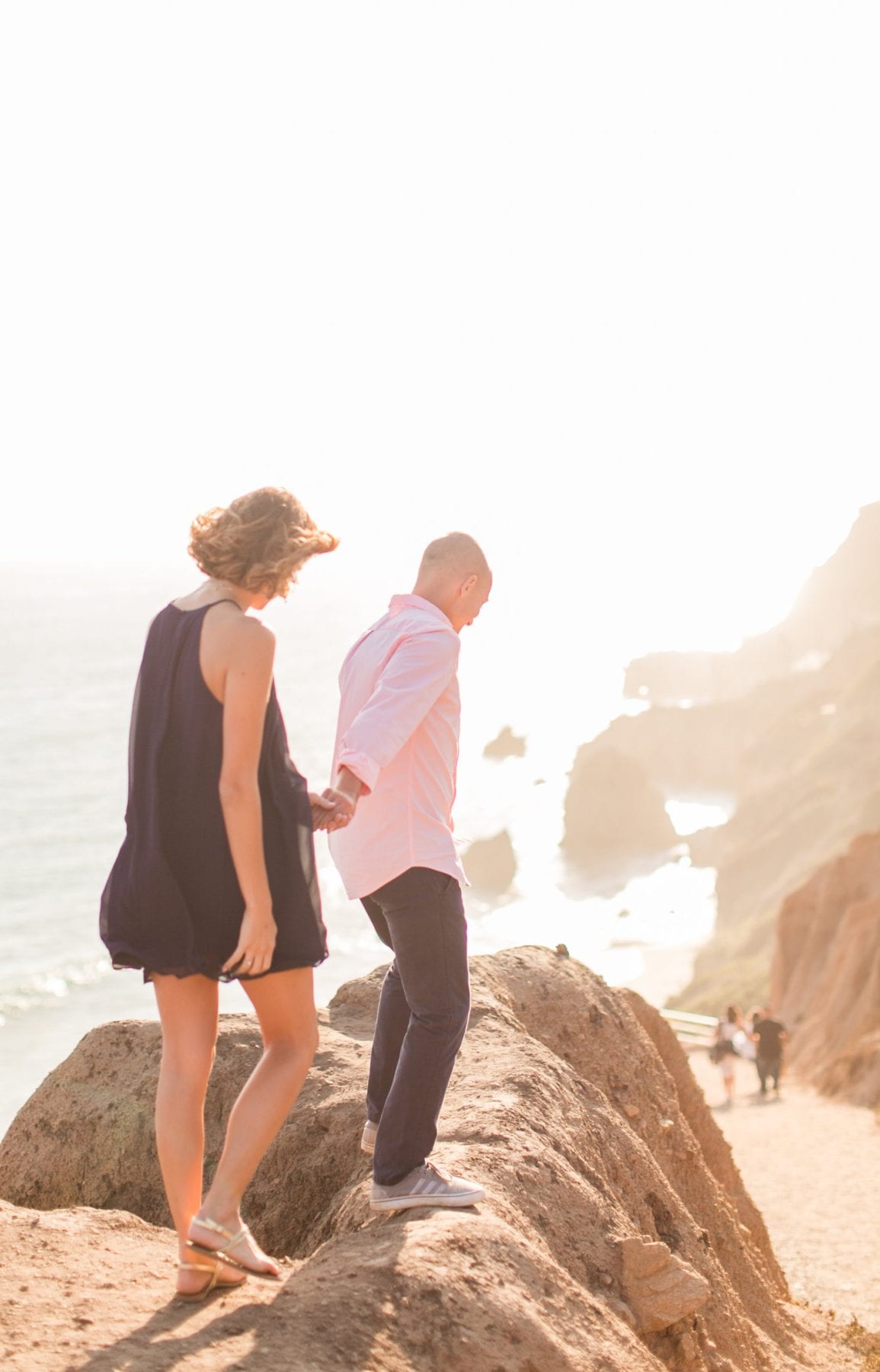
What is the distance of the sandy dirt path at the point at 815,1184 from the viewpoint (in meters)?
11.3

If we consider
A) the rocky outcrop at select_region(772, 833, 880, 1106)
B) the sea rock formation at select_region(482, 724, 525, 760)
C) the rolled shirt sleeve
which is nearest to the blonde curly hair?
the rolled shirt sleeve

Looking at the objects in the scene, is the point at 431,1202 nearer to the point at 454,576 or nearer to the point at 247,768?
the point at 247,768

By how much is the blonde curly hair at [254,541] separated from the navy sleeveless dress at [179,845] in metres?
0.15

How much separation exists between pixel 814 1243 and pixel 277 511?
39.8ft

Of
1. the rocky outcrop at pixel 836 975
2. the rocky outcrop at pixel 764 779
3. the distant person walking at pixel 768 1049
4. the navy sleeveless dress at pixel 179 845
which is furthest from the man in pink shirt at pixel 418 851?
the rocky outcrop at pixel 764 779

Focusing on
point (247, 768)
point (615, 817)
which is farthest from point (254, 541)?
point (615, 817)

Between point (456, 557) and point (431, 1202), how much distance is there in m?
1.93

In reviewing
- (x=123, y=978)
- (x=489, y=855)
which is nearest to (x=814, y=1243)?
(x=123, y=978)

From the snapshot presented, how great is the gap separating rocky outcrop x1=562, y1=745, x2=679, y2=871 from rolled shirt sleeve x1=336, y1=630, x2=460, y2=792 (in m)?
69.9

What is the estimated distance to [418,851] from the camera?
12.4 feet

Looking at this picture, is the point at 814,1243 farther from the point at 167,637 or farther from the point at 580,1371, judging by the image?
the point at 167,637

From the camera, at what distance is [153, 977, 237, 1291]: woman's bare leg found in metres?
3.44

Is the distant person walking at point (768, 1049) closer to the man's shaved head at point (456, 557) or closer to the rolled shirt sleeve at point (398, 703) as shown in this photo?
the man's shaved head at point (456, 557)

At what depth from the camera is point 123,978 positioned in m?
46.6
